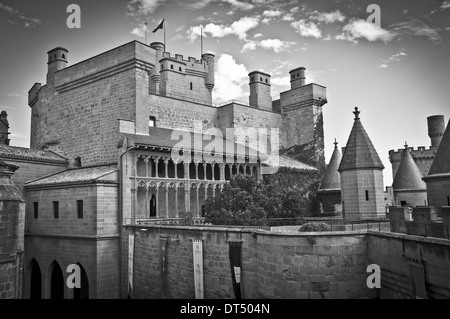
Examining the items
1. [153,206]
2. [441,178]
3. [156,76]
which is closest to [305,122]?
[156,76]

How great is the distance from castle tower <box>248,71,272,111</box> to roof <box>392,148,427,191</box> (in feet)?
60.5

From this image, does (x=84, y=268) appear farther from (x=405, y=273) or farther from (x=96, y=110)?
(x=405, y=273)

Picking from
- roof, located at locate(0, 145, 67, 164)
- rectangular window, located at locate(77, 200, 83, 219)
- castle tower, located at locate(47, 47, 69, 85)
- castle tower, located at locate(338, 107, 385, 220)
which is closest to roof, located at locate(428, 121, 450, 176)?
castle tower, located at locate(338, 107, 385, 220)

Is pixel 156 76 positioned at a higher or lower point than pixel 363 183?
higher

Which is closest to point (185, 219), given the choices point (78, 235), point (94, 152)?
point (78, 235)

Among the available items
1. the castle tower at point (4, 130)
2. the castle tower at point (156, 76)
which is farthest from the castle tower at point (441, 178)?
the castle tower at point (4, 130)

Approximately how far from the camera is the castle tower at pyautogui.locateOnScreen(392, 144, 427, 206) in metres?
24.7

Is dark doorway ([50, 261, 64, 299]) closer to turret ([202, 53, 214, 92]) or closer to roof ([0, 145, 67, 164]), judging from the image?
roof ([0, 145, 67, 164])

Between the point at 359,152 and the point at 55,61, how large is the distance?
1000 inches

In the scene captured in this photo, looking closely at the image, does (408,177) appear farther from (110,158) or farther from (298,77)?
(298,77)

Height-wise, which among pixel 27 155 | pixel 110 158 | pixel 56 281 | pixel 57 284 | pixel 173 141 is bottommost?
pixel 57 284

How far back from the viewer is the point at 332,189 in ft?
99.2

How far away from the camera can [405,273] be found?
11648mm
